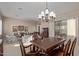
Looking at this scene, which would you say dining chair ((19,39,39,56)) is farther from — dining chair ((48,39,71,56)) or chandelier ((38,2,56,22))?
chandelier ((38,2,56,22))

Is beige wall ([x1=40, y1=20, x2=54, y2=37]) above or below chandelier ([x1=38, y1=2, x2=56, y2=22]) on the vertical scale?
below

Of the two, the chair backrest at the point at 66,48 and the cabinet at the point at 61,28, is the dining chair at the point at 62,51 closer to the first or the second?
the chair backrest at the point at 66,48

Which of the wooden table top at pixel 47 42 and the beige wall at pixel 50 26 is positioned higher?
the beige wall at pixel 50 26

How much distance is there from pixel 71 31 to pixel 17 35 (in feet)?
3.32

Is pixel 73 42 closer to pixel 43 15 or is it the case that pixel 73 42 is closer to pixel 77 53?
pixel 77 53

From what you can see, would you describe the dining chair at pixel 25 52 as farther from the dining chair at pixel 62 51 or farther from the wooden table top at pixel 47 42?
the dining chair at pixel 62 51

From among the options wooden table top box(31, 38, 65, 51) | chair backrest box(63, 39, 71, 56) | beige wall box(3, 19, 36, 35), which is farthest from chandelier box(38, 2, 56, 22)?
chair backrest box(63, 39, 71, 56)

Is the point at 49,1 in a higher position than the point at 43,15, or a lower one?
higher

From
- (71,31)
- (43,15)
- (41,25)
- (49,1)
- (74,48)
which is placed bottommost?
(74,48)

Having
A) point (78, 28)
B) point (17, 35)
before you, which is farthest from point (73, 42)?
point (17, 35)

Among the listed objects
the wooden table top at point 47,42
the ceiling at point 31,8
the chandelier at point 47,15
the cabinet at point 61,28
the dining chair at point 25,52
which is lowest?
the dining chair at point 25,52

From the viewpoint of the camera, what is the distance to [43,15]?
75.2 inches

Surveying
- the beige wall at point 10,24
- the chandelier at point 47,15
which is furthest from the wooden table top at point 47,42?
the chandelier at point 47,15

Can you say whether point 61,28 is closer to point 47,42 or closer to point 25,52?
point 47,42
